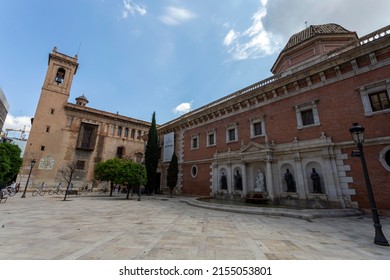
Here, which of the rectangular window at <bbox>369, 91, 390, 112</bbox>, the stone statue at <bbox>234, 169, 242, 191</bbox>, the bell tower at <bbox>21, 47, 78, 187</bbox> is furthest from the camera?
the bell tower at <bbox>21, 47, 78, 187</bbox>

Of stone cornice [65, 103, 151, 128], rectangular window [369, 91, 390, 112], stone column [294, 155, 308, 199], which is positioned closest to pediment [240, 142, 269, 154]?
stone column [294, 155, 308, 199]

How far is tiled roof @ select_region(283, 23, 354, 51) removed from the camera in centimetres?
1653

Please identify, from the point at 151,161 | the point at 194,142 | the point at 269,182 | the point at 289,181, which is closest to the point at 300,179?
the point at 289,181

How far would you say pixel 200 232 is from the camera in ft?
19.2

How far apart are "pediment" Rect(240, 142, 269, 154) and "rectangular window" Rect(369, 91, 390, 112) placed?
654cm

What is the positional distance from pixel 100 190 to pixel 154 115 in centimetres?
Result: 1653

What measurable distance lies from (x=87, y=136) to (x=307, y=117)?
34620 millimetres

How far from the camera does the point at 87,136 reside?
3231 cm

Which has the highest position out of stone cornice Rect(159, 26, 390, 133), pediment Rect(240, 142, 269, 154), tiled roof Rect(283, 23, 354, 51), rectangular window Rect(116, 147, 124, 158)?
tiled roof Rect(283, 23, 354, 51)

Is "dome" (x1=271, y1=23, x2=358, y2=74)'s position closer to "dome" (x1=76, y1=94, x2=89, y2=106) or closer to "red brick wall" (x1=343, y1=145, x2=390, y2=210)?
"red brick wall" (x1=343, y1=145, x2=390, y2=210)

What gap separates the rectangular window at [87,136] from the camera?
103 ft

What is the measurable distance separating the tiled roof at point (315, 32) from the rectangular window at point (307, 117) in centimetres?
900

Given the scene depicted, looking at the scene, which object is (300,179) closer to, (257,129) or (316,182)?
(316,182)
